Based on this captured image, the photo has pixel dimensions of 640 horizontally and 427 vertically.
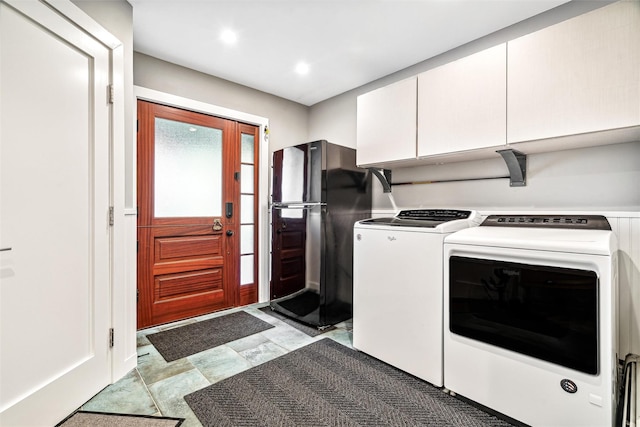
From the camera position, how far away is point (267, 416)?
1576 millimetres

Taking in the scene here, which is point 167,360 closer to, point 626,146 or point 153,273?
point 153,273

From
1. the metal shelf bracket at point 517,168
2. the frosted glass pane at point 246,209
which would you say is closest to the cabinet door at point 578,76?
the metal shelf bracket at point 517,168

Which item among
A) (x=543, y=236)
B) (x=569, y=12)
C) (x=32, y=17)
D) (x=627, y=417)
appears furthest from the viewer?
(x=569, y=12)

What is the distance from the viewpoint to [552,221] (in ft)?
6.00

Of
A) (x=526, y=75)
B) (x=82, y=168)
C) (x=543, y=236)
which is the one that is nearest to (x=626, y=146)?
(x=526, y=75)

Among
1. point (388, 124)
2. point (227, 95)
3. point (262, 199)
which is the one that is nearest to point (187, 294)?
point (262, 199)

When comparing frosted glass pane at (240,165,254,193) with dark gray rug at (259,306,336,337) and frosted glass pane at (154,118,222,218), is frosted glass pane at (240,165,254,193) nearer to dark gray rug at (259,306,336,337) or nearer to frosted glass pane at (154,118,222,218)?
frosted glass pane at (154,118,222,218)

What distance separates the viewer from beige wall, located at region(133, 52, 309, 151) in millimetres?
2723

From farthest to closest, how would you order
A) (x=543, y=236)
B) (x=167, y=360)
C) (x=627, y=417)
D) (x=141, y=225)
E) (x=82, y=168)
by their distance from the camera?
(x=141, y=225) < (x=167, y=360) < (x=82, y=168) < (x=543, y=236) < (x=627, y=417)

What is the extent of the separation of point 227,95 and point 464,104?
96.2 inches

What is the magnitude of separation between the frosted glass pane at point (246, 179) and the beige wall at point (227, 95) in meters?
0.42

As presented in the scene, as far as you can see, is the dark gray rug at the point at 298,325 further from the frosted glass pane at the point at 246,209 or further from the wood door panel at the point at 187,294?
the frosted glass pane at the point at 246,209

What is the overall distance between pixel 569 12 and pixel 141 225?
374 cm

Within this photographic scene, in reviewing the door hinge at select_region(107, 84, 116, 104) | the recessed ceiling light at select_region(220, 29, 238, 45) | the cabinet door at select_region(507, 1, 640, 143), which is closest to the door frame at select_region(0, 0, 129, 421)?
the door hinge at select_region(107, 84, 116, 104)
